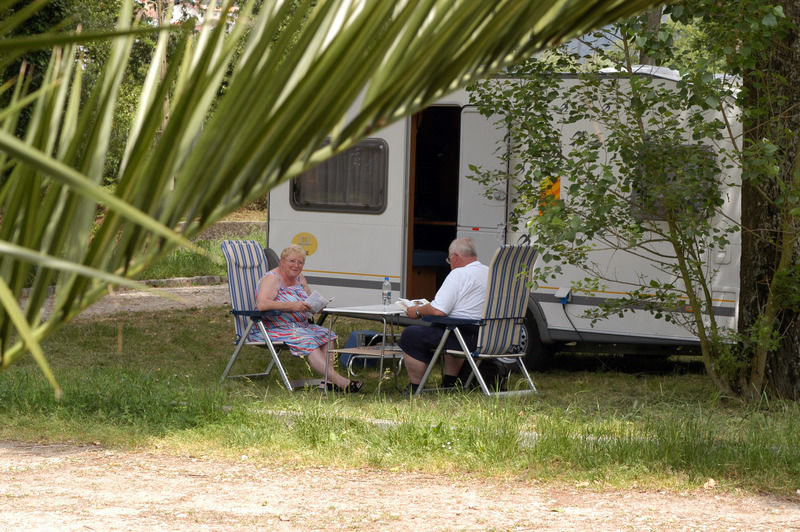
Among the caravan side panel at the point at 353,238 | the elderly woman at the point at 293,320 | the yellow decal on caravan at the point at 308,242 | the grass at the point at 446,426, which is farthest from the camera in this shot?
the yellow decal on caravan at the point at 308,242

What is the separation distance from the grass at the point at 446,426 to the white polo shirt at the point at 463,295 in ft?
1.92

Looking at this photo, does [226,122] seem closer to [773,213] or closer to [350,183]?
[773,213]

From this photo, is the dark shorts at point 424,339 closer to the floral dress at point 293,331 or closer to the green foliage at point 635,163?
the floral dress at point 293,331

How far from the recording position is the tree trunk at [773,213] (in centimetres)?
684

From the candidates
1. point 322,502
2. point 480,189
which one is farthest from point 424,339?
point 322,502

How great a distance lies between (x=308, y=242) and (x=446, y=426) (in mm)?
4733

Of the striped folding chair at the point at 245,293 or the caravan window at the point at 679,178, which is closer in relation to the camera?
the caravan window at the point at 679,178

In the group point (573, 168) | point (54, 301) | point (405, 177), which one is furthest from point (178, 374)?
point (54, 301)

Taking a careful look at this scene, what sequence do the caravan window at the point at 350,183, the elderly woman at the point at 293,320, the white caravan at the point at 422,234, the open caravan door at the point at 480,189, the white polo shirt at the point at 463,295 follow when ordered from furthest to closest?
the caravan window at the point at 350,183, the open caravan door at the point at 480,189, the white caravan at the point at 422,234, the elderly woman at the point at 293,320, the white polo shirt at the point at 463,295

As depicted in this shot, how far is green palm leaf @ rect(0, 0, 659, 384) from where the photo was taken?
161 centimetres

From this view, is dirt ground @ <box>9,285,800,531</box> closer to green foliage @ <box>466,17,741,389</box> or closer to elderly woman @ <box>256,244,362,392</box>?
green foliage @ <box>466,17,741,389</box>

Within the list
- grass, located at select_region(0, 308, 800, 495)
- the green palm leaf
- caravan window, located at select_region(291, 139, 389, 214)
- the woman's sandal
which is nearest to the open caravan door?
caravan window, located at select_region(291, 139, 389, 214)

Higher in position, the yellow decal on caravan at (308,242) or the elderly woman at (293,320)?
the yellow decal on caravan at (308,242)

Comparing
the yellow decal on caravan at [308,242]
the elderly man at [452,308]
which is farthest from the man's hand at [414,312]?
the yellow decal on caravan at [308,242]
